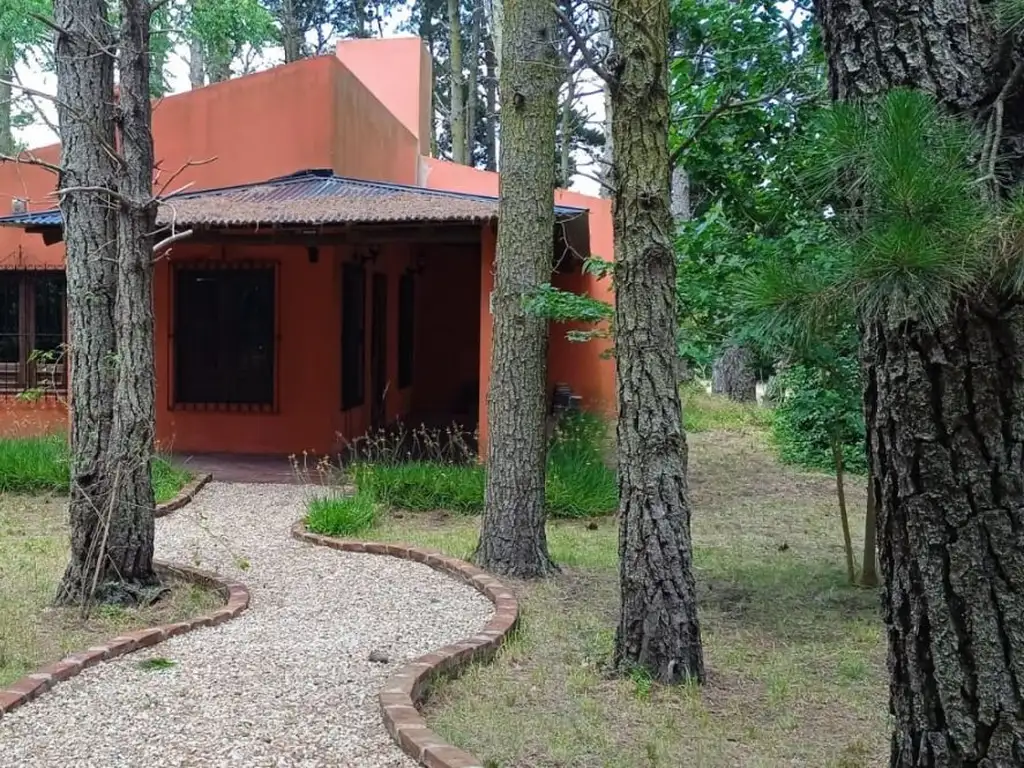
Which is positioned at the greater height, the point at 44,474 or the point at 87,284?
the point at 87,284

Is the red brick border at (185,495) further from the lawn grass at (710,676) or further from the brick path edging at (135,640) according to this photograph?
the brick path edging at (135,640)

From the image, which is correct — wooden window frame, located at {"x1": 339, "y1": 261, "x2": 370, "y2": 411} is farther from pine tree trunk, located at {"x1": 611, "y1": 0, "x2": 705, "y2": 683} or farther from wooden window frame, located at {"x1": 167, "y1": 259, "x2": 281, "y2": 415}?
pine tree trunk, located at {"x1": 611, "y1": 0, "x2": 705, "y2": 683}

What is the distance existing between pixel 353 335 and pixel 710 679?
8.23 metres

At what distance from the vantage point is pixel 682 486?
4566 millimetres

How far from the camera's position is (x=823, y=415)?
263 inches

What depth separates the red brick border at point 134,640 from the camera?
4.14 metres

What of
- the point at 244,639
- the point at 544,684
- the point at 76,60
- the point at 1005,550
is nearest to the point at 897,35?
the point at 1005,550

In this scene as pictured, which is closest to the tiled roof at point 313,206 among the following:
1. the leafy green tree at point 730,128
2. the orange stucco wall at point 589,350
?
the leafy green tree at point 730,128

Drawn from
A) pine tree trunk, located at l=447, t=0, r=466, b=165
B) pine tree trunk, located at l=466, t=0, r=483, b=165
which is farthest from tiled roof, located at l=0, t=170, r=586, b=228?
pine tree trunk, located at l=466, t=0, r=483, b=165

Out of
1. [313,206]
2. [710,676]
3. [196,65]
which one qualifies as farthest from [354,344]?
[196,65]

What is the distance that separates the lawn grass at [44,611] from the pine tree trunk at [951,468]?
12.1 ft

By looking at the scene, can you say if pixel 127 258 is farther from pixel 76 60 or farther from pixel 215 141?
pixel 215 141

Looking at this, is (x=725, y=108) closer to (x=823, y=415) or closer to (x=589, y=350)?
(x=823, y=415)

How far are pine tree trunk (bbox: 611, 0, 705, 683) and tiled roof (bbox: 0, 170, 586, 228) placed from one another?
4.77m
